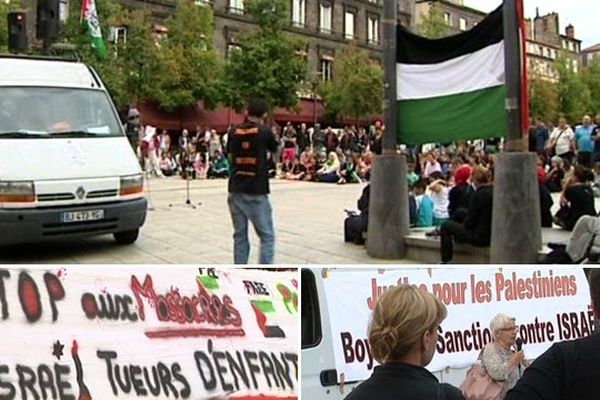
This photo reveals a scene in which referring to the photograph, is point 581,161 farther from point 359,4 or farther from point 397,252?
point 359,4

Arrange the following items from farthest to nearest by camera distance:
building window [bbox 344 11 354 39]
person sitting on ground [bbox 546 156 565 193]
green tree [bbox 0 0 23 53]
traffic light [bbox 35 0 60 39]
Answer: building window [bbox 344 11 354 39] → green tree [bbox 0 0 23 53] → person sitting on ground [bbox 546 156 565 193] → traffic light [bbox 35 0 60 39]

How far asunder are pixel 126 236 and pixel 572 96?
217ft

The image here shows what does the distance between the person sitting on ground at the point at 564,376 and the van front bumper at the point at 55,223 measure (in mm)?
7512

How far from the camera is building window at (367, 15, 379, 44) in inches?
2539

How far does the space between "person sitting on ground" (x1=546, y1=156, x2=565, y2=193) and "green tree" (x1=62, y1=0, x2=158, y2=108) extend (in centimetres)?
2286

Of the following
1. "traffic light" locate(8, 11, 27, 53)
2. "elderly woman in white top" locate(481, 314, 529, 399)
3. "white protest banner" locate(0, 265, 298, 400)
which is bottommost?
"elderly woman in white top" locate(481, 314, 529, 399)

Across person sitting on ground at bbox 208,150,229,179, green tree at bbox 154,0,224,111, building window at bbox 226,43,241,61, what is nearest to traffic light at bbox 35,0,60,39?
person sitting on ground at bbox 208,150,229,179

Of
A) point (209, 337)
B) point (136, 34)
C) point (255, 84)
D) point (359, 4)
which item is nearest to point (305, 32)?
point (359, 4)

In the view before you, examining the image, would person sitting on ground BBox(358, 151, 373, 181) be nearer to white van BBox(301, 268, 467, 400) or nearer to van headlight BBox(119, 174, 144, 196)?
van headlight BBox(119, 174, 144, 196)

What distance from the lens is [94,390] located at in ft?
13.9

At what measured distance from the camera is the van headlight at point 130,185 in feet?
32.2

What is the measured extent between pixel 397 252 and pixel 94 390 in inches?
251

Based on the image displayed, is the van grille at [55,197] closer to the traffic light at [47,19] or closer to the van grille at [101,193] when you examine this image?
the van grille at [101,193]

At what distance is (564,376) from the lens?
2.58m
